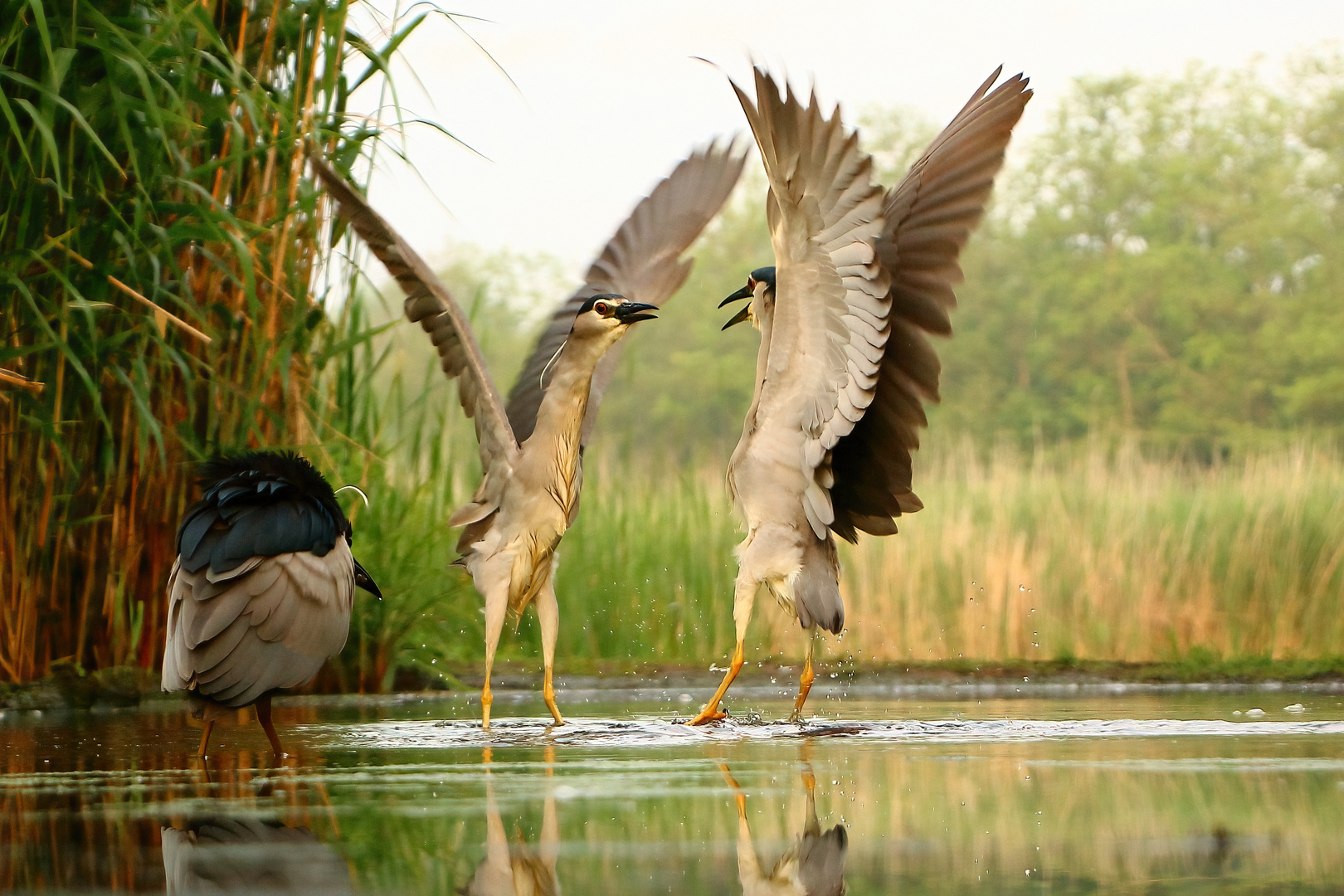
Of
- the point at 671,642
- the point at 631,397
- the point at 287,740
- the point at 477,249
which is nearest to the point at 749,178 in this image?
the point at 631,397

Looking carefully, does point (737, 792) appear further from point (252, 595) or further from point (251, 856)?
point (252, 595)

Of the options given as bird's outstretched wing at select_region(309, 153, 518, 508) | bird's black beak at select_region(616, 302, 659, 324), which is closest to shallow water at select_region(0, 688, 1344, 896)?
bird's outstretched wing at select_region(309, 153, 518, 508)

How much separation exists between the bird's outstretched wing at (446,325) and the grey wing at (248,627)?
113 cm

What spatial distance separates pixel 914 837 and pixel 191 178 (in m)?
4.21

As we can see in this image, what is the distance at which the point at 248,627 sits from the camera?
4445mm

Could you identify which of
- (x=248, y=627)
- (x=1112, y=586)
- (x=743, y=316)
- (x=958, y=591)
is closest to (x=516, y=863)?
(x=248, y=627)

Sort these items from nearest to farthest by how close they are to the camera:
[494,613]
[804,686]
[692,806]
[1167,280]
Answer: [692,806] → [804,686] → [494,613] → [1167,280]

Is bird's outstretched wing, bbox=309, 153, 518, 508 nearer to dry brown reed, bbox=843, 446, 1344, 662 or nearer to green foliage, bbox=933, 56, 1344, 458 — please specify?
dry brown reed, bbox=843, 446, 1344, 662

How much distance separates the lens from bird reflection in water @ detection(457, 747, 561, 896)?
245 cm

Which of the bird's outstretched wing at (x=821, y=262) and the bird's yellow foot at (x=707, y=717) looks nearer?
the bird's outstretched wing at (x=821, y=262)

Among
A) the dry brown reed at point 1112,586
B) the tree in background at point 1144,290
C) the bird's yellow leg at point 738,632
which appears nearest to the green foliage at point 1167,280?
the tree in background at point 1144,290

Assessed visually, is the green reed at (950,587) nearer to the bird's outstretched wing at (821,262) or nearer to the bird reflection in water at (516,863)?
the bird's outstretched wing at (821,262)

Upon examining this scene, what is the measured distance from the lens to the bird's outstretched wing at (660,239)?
7.16 meters

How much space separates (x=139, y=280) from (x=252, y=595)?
1731 mm
